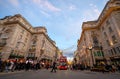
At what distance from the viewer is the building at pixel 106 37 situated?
25141 millimetres

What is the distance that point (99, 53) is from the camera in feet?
107

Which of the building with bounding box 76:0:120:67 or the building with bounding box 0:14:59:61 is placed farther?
the building with bounding box 0:14:59:61

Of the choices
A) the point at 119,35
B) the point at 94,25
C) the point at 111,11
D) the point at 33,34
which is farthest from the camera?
the point at 33,34

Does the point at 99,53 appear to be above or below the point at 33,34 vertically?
below

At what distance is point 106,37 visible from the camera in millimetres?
31438

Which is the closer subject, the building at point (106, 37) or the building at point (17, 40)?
the building at point (106, 37)

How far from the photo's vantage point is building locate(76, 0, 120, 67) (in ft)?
82.5

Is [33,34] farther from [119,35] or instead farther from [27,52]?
[119,35]

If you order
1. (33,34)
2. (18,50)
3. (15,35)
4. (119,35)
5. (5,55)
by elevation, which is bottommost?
(5,55)

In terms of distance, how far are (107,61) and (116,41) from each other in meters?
8.15

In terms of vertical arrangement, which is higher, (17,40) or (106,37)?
(106,37)

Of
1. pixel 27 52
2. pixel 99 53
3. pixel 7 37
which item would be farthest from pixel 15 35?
pixel 99 53

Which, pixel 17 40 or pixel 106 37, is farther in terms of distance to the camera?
pixel 17 40

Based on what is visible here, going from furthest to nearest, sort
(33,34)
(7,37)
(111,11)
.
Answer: (33,34) → (7,37) → (111,11)
